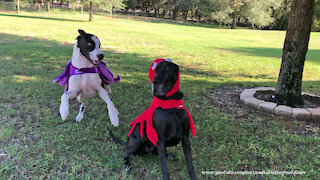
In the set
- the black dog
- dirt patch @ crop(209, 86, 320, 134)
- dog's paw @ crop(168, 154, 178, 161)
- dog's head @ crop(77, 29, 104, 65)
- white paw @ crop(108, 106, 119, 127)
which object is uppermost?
dog's head @ crop(77, 29, 104, 65)

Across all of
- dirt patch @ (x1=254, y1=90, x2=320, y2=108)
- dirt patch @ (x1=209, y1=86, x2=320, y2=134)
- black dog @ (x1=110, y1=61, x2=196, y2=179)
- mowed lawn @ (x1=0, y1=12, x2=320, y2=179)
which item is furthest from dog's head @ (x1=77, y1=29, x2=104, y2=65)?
dirt patch @ (x1=254, y1=90, x2=320, y2=108)

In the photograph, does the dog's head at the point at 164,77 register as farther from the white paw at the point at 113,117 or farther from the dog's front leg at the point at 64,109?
the dog's front leg at the point at 64,109

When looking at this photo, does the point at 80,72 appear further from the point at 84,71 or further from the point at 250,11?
the point at 250,11

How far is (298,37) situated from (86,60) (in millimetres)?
4167

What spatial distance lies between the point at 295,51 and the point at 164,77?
3.72m

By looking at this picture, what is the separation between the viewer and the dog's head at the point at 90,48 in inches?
115

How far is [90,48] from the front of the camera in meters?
2.93

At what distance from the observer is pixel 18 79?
5.97 meters

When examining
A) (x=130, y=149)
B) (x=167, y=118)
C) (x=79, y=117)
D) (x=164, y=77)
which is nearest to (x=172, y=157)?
(x=130, y=149)

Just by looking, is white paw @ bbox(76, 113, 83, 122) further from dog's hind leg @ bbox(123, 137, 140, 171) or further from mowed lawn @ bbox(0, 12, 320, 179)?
dog's hind leg @ bbox(123, 137, 140, 171)

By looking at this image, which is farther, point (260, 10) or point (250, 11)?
point (260, 10)

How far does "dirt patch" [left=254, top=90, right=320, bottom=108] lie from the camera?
4.93 meters

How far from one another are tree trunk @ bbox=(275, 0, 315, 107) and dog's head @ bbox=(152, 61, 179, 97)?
356 centimetres

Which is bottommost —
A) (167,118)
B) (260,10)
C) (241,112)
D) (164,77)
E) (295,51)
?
(241,112)
